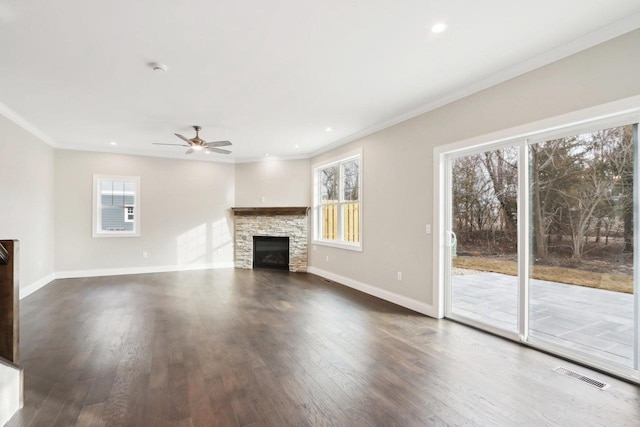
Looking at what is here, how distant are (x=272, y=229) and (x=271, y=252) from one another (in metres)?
0.61

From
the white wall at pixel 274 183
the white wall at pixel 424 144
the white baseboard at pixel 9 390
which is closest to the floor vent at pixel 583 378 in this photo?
the white wall at pixel 424 144

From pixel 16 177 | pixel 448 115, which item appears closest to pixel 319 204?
pixel 448 115

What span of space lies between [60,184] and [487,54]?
765 cm

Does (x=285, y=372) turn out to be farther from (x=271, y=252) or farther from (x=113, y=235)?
(x=113, y=235)

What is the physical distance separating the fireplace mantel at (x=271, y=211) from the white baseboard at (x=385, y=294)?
58.6 inches

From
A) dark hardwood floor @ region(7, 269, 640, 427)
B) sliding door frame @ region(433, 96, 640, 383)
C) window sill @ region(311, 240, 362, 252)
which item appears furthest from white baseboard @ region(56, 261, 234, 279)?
sliding door frame @ region(433, 96, 640, 383)

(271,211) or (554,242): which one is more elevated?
(271,211)

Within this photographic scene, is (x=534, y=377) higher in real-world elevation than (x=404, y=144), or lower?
lower

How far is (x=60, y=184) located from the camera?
21.3ft

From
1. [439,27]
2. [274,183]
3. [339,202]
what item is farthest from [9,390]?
[274,183]

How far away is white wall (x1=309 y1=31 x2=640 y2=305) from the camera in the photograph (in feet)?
8.67

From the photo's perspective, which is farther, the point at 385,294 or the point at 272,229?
the point at 272,229

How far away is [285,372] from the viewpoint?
2646 mm

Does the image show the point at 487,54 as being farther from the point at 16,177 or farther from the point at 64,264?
the point at 64,264
